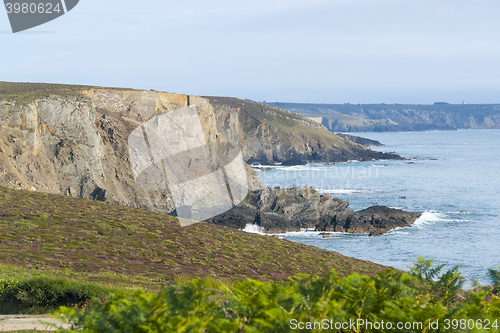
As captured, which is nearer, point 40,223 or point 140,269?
point 140,269

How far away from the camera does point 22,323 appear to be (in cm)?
914

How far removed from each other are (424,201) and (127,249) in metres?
59.1

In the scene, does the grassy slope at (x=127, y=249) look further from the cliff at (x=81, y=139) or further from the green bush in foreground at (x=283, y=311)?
the cliff at (x=81, y=139)

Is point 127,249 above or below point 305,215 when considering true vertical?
above

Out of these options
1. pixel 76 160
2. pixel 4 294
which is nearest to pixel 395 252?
pixel 76 160

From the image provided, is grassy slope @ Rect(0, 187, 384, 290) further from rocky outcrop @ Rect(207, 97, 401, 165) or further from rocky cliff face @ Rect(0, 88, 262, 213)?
rocky outcrop @ Rect(207, 97, 401, 165)

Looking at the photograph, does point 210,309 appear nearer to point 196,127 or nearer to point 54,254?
point 54,254

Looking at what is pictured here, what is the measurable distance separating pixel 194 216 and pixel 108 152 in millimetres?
13869

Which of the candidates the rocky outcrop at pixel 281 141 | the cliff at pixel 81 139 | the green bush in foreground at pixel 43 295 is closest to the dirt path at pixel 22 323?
the green bush in foreground at pixel 43 295

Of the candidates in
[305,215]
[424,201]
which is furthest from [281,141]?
[305,215]

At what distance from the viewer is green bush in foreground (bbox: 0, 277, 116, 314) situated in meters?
10.7

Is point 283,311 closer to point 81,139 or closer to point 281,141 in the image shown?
point 81,139

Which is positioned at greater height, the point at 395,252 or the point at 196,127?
the point at 196,127

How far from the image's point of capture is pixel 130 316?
432 centimetres
